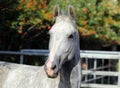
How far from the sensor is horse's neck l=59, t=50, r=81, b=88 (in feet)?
15.9

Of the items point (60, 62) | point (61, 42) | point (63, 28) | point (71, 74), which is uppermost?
point (63, 28)

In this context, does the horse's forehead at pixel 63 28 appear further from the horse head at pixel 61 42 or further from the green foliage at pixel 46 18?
the green foliage at pixel 46 18

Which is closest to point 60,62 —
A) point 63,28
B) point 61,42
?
point 61,42

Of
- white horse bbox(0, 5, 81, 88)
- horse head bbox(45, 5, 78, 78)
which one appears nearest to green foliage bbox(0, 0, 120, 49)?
white horse bbox(0, 5, 81, 88)

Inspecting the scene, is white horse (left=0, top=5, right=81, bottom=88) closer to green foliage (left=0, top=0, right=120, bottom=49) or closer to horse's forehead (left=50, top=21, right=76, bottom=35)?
horse's forehead (left=50, top=21, right=76, bottom=35)

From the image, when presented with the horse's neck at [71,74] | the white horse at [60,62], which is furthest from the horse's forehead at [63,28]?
the horse's neck at [71,74]

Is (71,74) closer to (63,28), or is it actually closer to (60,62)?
(60,62)

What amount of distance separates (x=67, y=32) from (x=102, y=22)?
8.80m

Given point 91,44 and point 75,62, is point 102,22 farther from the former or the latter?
point 75,62

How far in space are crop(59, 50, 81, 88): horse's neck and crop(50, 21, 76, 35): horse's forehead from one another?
1.20 ft

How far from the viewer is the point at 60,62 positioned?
14.8 ft

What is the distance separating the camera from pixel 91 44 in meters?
14.9

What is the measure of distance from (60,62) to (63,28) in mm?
419

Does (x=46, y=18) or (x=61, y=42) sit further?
(x=46, y=18)
